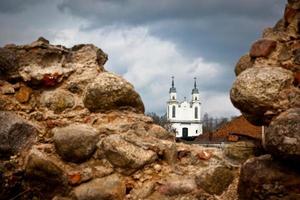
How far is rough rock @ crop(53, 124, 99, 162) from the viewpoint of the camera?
4.17 meters

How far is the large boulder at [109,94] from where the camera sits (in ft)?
14.7

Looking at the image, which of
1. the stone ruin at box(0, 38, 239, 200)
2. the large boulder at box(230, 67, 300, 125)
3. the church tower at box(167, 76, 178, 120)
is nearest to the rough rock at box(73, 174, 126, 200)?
the stone ruin at box(0, 38, 239, 200)

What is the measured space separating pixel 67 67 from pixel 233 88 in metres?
1.87

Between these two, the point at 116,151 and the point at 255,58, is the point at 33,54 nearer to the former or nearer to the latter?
the point at 116,151

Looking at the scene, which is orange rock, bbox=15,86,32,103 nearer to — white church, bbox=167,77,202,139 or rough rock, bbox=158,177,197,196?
rough rock, bbox=158,177,197,196

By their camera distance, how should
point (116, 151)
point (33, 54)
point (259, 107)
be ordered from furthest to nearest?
point (33, 54) < point (116, 151) < point (259, 107)

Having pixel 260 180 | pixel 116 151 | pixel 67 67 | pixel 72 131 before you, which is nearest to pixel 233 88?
pixel 260 180

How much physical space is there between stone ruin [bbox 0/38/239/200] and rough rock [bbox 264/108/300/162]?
2.89ft

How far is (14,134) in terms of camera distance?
14.3 ft

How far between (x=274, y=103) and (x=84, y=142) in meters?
1.64

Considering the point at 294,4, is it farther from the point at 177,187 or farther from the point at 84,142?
the point at 84,142

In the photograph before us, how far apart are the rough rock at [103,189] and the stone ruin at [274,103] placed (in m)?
1.04

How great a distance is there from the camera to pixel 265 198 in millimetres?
3156

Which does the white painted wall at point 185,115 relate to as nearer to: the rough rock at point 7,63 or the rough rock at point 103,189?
the rough rock at point 7,63
